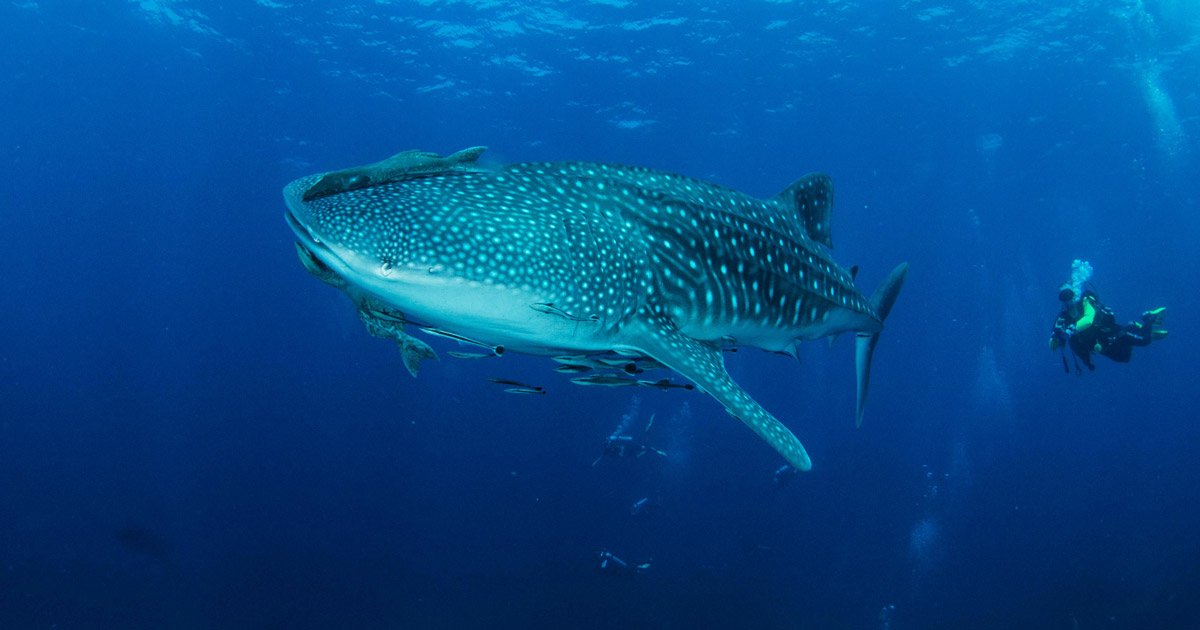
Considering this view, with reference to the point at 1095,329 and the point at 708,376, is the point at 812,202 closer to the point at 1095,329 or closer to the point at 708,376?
the point at 708,376

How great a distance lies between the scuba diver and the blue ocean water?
14205 millimetres

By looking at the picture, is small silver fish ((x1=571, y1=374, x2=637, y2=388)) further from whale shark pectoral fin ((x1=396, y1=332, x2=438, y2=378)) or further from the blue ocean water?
the blue ocean water

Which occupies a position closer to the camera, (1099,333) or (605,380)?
(605,380)

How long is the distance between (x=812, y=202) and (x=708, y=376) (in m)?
2.97

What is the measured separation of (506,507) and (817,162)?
99.3ft

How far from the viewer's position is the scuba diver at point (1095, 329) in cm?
1243

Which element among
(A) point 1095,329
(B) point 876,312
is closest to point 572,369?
(B) point 876,312

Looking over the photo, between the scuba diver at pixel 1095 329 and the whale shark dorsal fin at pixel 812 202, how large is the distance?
397 inches

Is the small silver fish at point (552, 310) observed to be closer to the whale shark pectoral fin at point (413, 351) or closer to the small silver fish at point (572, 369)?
the small silver fish at point (572, 369)

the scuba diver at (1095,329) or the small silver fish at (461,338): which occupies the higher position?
the small silver fish at (461,338)

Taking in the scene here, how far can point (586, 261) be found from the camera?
3.05m

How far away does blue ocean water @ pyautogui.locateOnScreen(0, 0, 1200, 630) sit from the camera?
79.0 feet

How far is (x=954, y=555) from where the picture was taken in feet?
91.0

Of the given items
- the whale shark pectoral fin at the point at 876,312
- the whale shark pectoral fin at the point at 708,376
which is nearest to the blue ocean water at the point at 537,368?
the whale shark pectoral fin at the point at 876,312
